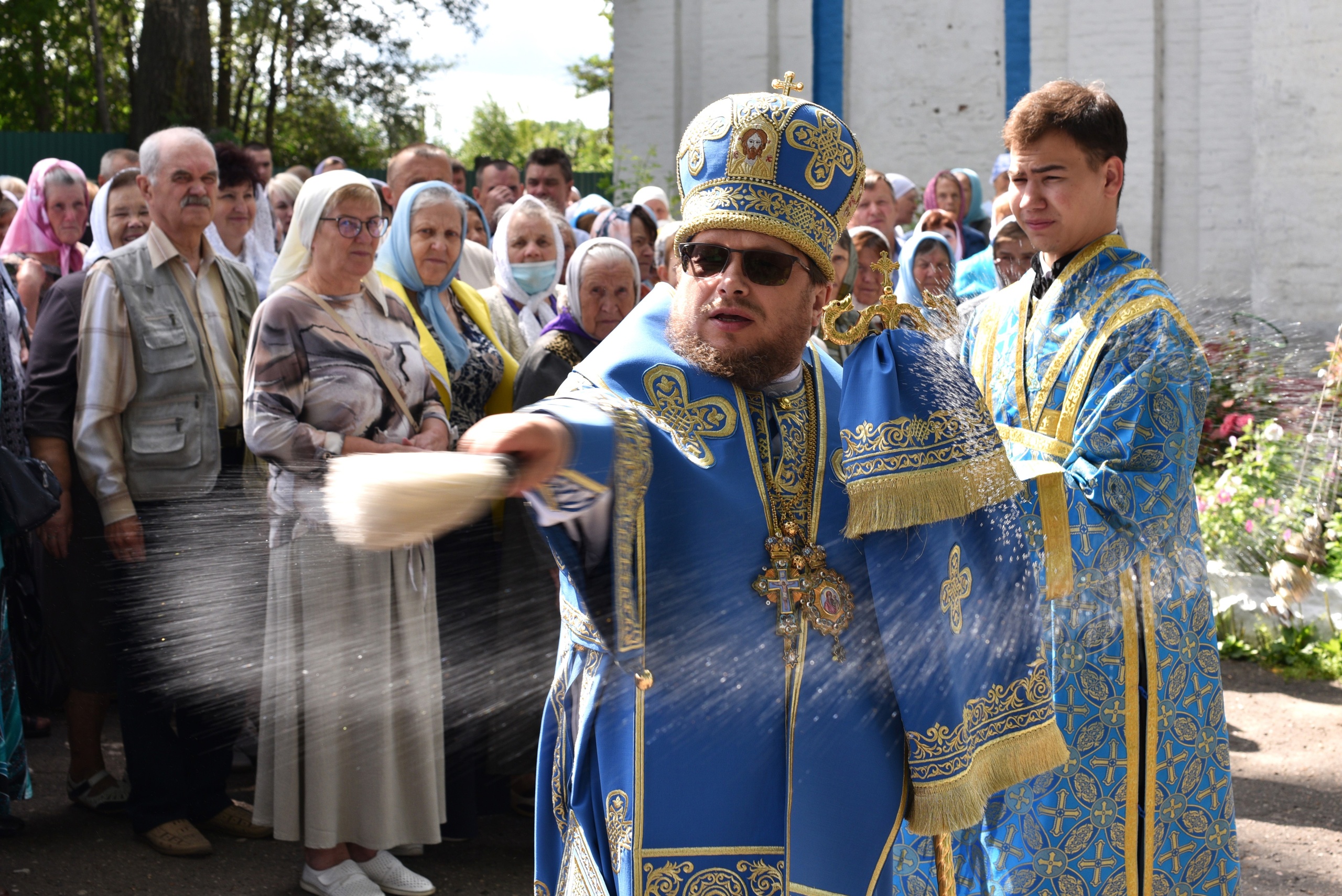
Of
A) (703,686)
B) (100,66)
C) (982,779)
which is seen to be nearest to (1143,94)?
(982,779)

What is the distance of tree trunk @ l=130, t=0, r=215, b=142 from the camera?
17391 mm

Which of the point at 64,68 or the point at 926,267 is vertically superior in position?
the point at 64,68

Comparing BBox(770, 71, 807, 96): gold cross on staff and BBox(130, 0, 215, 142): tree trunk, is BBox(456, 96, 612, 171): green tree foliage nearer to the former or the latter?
BBox(130, 0, 215, 142): tree trunk

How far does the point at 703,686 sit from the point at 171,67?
17.4 metres

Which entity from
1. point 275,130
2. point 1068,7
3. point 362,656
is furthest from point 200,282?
point 275,130

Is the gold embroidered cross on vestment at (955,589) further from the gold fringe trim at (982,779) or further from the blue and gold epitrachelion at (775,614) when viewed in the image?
the gold fringe trim at (982,779)

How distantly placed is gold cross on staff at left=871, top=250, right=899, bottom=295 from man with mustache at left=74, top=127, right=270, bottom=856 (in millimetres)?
2715

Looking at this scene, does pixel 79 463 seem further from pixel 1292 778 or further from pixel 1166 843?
pixel 1292 778

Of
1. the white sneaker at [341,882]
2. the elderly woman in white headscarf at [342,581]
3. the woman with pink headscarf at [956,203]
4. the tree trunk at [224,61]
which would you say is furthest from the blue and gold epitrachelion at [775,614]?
the tree trunk at [224,61]

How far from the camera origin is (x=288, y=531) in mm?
4383

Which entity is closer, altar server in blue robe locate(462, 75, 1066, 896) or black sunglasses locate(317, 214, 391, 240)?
altar server in blue robe locate(462, 75, 1066, 896)

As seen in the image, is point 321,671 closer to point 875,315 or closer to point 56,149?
point 875,315

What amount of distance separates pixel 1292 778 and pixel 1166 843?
3.23m

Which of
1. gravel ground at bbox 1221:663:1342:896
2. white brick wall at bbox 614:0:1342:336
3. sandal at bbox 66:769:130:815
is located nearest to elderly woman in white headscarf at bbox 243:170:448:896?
sandal at bbox 66:769:130:815
